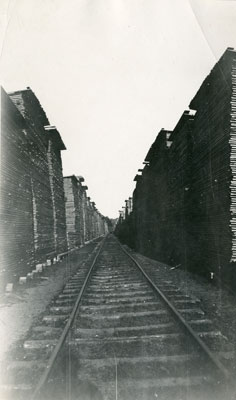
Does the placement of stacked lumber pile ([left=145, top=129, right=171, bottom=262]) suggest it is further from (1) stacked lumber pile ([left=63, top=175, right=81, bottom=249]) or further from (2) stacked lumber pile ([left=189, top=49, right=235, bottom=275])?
(1) stacked lumber pile ([left=63, top=175, right=81, bottom=249])

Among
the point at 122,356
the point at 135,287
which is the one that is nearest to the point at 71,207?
the point at 135,287

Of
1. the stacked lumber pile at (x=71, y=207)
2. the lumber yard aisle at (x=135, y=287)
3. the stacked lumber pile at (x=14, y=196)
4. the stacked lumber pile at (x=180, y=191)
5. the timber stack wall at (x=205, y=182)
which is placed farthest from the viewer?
the stacked lumber pile at (x=71, y=207)

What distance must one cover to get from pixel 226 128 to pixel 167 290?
4601 millimetres

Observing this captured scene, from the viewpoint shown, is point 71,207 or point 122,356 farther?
point 71,207

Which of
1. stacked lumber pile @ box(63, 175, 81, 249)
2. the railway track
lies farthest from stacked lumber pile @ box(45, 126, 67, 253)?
the railway track

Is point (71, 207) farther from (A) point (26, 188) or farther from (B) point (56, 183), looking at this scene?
(A) point (26, 188)

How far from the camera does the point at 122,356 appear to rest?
3961 mm

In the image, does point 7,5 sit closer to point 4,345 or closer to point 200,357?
point 4,345

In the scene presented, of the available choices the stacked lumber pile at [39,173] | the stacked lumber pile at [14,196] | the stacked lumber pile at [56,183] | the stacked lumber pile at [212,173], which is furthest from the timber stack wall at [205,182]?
the stacked lumber pile at [56,183]

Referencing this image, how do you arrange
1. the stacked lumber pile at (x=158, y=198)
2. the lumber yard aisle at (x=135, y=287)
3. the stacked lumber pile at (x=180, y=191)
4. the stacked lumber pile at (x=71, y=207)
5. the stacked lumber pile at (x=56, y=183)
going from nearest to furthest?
the lumber yard aisle at (x=135, y=287)
the stacked lumber pile at (x=180, y=191)
the stacked lumber pile at (x=158, y=198)
the stacked lumber pile at (x=56, y=183)
the stacked lumber pile at (x=71, y=207)

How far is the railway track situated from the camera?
3.17 metres

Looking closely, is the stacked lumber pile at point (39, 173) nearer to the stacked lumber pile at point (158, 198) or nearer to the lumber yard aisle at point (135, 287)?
the lumber yard aisle at point (135, 287)

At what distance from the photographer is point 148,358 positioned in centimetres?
383

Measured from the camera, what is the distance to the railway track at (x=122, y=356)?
317 centimetres
